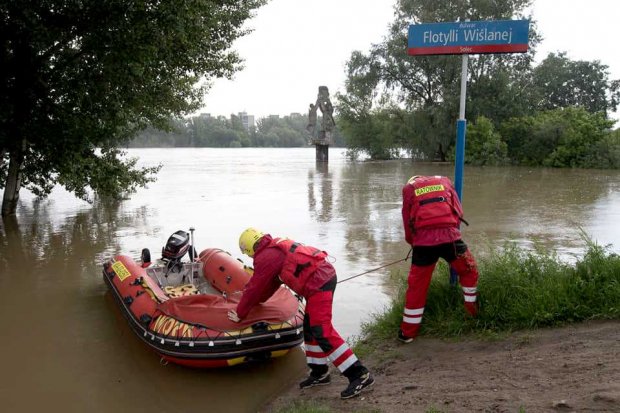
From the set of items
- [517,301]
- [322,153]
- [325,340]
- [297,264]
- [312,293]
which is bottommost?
[325,340]

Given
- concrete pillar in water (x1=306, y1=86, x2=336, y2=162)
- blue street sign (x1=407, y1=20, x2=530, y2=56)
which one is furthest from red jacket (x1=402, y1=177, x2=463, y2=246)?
concrete pillar in water (x1=306, y1=86, x2=336, y2=162)

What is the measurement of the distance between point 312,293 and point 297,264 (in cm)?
24

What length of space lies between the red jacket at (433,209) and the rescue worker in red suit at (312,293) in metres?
0.84

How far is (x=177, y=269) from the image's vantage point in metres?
6.47

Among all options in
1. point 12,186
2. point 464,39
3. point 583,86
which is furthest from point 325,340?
point 583,86

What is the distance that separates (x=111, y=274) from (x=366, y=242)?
467 centimetres

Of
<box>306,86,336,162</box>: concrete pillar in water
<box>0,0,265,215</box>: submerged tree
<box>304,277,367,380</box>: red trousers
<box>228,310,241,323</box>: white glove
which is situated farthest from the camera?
<box>306,86,336,162</box>: concrete pillar in water

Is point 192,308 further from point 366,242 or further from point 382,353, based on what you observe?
point 366,242

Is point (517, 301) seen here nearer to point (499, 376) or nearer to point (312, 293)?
point (499, 376)

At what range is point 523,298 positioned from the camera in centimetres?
426

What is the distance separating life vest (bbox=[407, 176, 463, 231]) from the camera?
4301mm

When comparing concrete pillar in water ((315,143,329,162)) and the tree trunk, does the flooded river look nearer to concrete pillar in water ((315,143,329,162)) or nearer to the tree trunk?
the tree trunk

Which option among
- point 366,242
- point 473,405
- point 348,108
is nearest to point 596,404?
point 473,405

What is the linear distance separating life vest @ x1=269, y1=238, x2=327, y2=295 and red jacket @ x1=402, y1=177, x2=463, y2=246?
2.85 feet
